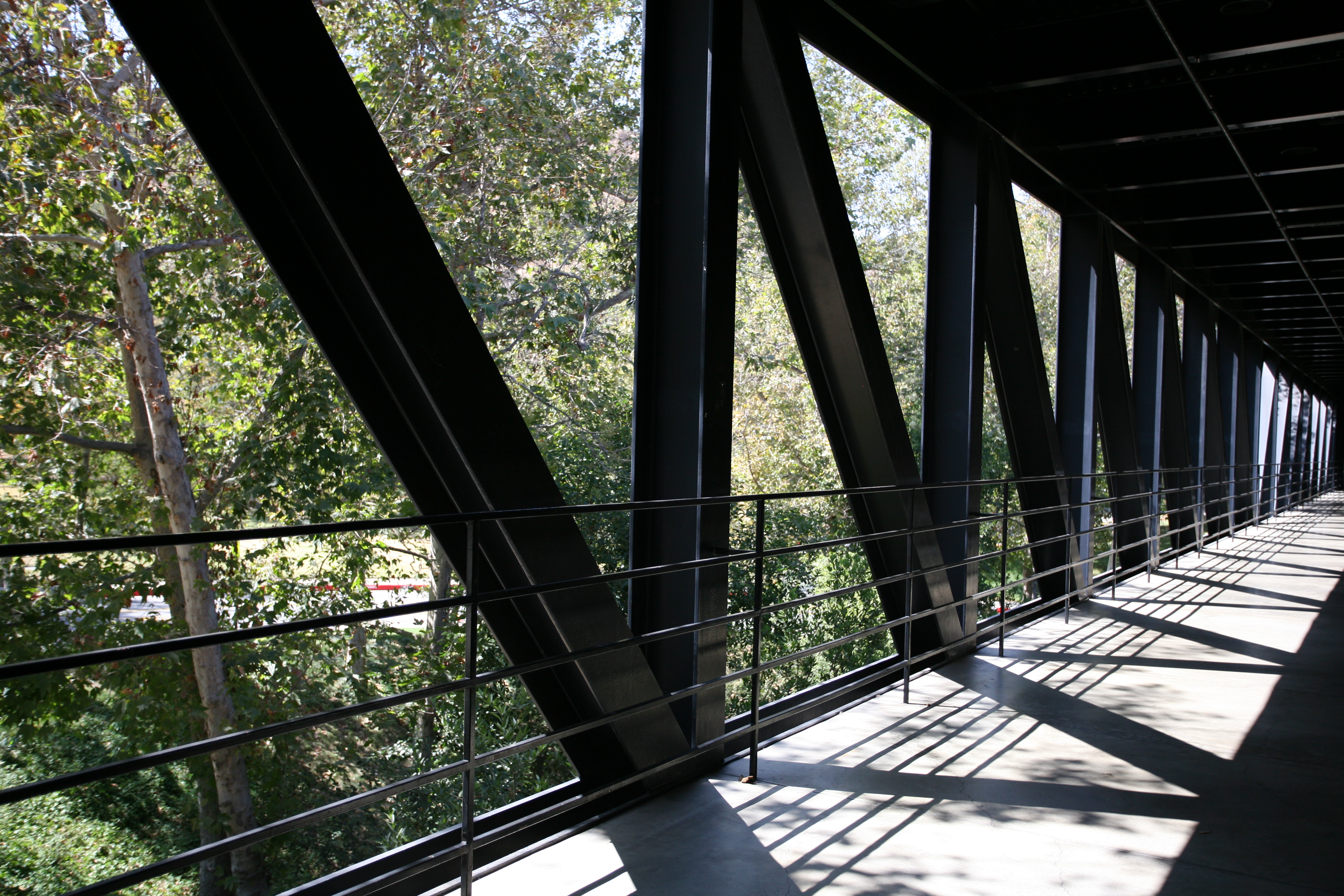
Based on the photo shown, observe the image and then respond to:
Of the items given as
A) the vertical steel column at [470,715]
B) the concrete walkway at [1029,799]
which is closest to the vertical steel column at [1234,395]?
the concrete walkway at [1029,799]

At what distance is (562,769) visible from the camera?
7.48 metres

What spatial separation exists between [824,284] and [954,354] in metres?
1.41

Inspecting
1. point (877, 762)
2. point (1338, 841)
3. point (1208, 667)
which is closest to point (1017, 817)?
point (877, 762)

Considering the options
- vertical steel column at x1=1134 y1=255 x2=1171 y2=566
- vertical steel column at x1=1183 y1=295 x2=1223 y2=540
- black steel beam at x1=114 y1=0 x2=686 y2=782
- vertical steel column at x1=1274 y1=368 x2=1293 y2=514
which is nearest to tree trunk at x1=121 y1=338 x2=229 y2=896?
black steel beam at x1=114 y1=0 x2=686 y2=782

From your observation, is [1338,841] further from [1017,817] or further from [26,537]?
[26,537]

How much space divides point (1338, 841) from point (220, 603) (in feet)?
18.9

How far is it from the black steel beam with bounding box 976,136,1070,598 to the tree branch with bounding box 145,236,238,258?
13.8ft

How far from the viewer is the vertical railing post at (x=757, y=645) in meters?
2.80

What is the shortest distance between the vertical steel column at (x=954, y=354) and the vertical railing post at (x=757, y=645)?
7.02 feet

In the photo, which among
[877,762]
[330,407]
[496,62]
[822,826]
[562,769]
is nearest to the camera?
[822,826]

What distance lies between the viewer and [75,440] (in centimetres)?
528

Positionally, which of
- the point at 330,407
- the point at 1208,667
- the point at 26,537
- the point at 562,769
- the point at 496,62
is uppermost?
the point at 496,62

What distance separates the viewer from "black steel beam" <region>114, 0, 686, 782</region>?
70.8 inches

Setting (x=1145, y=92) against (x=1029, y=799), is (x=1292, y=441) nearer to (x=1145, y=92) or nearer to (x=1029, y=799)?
(x=1145, y=92)
